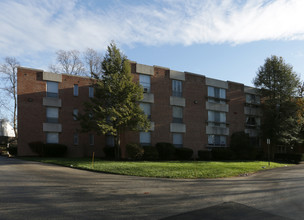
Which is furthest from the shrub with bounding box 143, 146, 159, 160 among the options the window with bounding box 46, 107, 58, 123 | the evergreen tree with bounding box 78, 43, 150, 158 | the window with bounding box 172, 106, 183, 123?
the window with bounding box 46, 107, 58, 123

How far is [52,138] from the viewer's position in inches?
1053

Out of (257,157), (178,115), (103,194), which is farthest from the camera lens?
(257,157)

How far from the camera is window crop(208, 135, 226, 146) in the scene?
30.5m

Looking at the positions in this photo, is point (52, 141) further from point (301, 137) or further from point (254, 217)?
point (301, 137)

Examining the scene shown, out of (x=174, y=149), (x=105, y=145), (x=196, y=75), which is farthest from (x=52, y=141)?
(x=196, y=75)

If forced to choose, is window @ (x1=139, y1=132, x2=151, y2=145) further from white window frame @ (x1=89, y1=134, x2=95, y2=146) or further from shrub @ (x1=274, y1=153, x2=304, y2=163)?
shrub @ (x1=274, y1=153, x2=304, y2=163)

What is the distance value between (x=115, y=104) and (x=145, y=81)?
5694 mm

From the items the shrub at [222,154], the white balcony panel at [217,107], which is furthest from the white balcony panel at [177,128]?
the white balcony panel at [217,107]

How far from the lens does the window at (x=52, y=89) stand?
2679 cm

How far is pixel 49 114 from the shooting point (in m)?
26.8

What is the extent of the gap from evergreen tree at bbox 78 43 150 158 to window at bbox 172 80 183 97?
6510 millimetres

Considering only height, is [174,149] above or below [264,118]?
below

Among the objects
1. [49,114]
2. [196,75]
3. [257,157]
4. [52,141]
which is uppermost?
[196,75]

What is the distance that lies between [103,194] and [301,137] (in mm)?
33891
